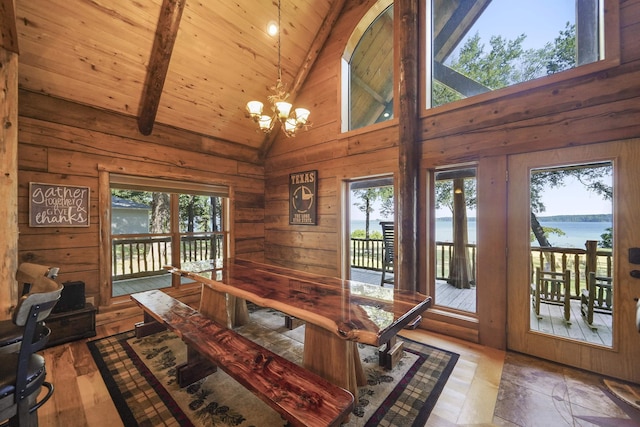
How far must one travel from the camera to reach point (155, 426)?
157cm

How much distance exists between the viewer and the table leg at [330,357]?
1568 millimetres

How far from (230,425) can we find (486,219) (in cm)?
274

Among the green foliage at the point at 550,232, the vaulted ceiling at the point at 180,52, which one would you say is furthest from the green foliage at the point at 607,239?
the vaulted ceiling at the point at 180,52

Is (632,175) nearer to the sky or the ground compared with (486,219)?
nearer to the sky

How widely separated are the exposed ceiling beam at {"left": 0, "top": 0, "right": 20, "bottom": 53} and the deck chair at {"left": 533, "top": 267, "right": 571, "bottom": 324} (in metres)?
4.97

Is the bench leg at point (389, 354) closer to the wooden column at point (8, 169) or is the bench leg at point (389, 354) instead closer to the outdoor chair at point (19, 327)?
the outdoor chair at point (19, 327)

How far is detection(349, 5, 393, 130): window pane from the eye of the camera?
338cm

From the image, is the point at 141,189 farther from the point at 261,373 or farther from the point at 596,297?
the point at 596,297

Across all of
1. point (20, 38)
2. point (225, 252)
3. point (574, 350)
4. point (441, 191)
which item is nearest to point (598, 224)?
point (574, 350)

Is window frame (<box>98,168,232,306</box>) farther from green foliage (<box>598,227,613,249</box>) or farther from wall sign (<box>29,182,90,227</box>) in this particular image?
green foliage (<box>598,227,613,249</box>)

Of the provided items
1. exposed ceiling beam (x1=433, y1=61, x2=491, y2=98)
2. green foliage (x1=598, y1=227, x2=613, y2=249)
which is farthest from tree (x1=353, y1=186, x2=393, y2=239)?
green foliage (x1=598, y1=227, x2=613, y2=249)

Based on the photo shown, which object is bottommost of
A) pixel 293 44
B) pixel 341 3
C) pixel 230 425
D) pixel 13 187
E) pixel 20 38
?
pixel 230 425

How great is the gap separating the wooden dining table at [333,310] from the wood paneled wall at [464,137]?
1343mm

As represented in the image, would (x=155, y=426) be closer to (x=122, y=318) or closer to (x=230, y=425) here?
(x=230, y=425)
